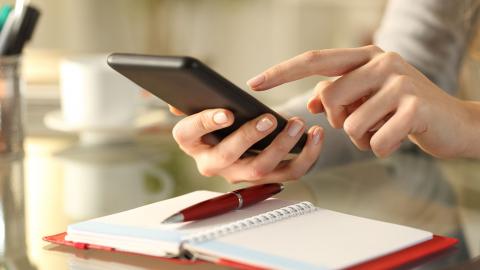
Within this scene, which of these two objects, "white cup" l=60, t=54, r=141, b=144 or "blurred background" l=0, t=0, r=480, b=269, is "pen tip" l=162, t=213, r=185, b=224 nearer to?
"blurred background" l=0, t=0, r=480, b=269

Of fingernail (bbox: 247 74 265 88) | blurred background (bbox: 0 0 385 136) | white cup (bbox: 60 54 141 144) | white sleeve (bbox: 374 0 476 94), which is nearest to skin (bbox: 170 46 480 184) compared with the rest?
fingernail (bbox: 247 74 265 88)

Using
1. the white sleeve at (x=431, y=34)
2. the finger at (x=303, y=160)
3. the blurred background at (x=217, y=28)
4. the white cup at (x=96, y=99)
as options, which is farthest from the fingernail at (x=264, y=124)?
the blurred background at (x=217, y=28)

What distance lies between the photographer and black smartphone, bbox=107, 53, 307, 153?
85cm

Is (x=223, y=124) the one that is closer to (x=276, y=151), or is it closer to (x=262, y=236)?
(x=276, y=151)

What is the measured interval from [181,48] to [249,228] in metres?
2.53

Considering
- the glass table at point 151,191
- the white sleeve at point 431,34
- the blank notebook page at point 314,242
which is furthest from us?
the white sleeve at point 431,34

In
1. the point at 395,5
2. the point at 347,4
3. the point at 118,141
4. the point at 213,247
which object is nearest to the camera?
the point at 213,247

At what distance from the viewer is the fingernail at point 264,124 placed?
973 millimetres

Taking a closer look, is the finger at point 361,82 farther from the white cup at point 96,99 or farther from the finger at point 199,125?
the white cup at point 96,99

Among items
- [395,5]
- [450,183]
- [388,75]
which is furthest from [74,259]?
[395,5]

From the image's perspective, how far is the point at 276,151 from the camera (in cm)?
104

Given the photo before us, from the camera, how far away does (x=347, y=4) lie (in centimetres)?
318

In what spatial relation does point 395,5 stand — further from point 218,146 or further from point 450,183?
point 218,146

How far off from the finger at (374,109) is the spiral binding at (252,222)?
14 cm
